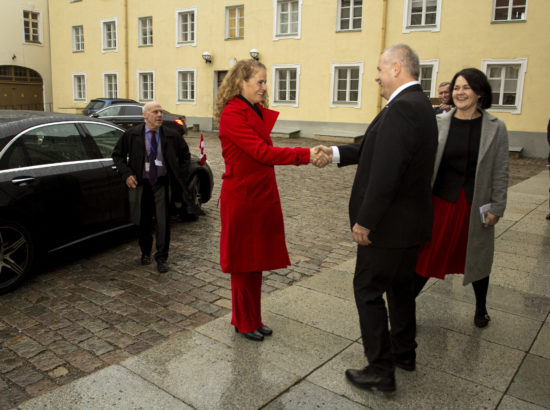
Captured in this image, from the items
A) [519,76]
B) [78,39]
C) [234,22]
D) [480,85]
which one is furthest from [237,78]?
[78,39]

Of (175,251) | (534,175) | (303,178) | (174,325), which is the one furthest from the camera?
(534,175)

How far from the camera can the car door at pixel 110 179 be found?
572 centimetres

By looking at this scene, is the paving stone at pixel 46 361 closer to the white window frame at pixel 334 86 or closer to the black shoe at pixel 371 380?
the black shoe at pixel 371 380

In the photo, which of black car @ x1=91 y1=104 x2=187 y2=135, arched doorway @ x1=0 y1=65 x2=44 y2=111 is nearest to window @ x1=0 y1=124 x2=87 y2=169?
black car @ x1=91 y1=104 x2=187 y2=135

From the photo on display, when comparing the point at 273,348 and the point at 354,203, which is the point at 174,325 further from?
the point at 354,203

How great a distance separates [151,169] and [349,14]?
1876 centimetres

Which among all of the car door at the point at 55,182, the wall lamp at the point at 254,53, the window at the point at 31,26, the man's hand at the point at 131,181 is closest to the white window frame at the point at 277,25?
the wall lamp at the point at 254,53

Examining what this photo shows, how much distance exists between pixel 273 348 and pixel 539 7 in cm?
1860

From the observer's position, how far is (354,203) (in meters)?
2.99

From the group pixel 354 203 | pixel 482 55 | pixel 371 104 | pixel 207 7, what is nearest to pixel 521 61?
pixel 482 55

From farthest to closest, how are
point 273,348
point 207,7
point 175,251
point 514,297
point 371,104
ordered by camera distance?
point 207,7, point 371,104, point 175,251, point 514,297, point 273,348

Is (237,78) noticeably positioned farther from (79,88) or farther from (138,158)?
(79,88)

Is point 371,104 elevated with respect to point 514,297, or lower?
elevated

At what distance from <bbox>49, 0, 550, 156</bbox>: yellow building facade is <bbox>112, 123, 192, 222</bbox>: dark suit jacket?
16.4 metres
